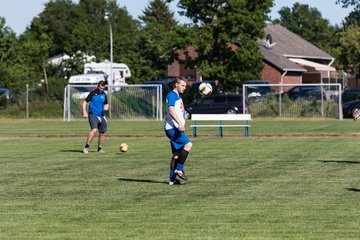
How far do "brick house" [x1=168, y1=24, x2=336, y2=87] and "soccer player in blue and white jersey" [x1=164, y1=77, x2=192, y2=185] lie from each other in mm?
59980

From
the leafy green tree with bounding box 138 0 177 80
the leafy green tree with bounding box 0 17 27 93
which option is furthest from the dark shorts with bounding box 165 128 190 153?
the leafy green tree with bounding box 138 0 177 80

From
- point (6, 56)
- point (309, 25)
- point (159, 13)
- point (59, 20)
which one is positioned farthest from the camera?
point (159, 13)

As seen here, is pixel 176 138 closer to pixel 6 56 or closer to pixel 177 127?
pixel 177 127

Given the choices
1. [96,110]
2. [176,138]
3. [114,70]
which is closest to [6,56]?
[114,70]

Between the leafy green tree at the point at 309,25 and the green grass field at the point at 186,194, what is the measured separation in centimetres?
9804

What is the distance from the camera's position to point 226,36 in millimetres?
64812

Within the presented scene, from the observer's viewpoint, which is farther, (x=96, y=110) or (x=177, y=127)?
(x=96, y=110)

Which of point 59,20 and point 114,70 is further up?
point 59,20

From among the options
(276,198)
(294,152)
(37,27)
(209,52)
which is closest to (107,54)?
(37,27)

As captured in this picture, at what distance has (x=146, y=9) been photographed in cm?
17288

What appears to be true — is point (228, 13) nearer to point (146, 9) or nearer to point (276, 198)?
point (276, 198)

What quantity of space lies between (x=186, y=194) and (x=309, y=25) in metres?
141

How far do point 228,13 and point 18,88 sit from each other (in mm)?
14863

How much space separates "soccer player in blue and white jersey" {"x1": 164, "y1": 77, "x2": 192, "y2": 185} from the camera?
58.5 ft
